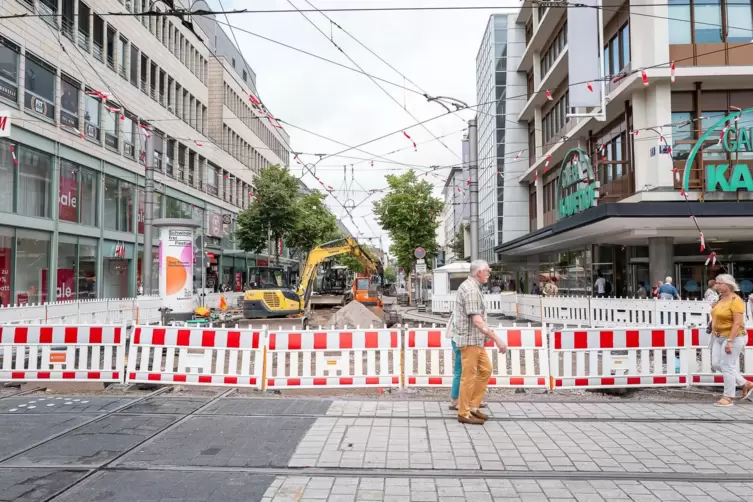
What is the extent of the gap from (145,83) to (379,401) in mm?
28460

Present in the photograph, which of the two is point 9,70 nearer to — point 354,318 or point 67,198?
point 67,198

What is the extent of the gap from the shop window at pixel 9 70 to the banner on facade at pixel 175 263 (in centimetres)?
705

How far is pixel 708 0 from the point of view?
19359 millimetres

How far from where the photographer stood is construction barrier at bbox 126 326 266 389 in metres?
8.48

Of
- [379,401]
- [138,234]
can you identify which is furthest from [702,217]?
[138,234]

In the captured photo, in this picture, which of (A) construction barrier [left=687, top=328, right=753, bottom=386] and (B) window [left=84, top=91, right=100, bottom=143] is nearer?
(A) construction barrier [left=687, top=328, right=753, bottom=386]

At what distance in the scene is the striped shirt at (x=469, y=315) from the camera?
6414 mm

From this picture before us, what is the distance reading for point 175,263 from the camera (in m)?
18.9

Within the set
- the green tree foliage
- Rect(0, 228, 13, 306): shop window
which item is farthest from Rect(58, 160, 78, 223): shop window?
the green tree foliage

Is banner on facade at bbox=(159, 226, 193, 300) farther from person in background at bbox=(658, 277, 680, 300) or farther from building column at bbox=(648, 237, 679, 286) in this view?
building column at bbox=(648, 237, 679, 286)

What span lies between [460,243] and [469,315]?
6493cm

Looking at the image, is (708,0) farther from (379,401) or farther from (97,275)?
(97,275)

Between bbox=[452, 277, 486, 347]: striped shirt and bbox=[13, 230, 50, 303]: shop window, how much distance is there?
1921cm

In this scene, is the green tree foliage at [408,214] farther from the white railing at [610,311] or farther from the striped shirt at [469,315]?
the striped shirt at [469,315]
